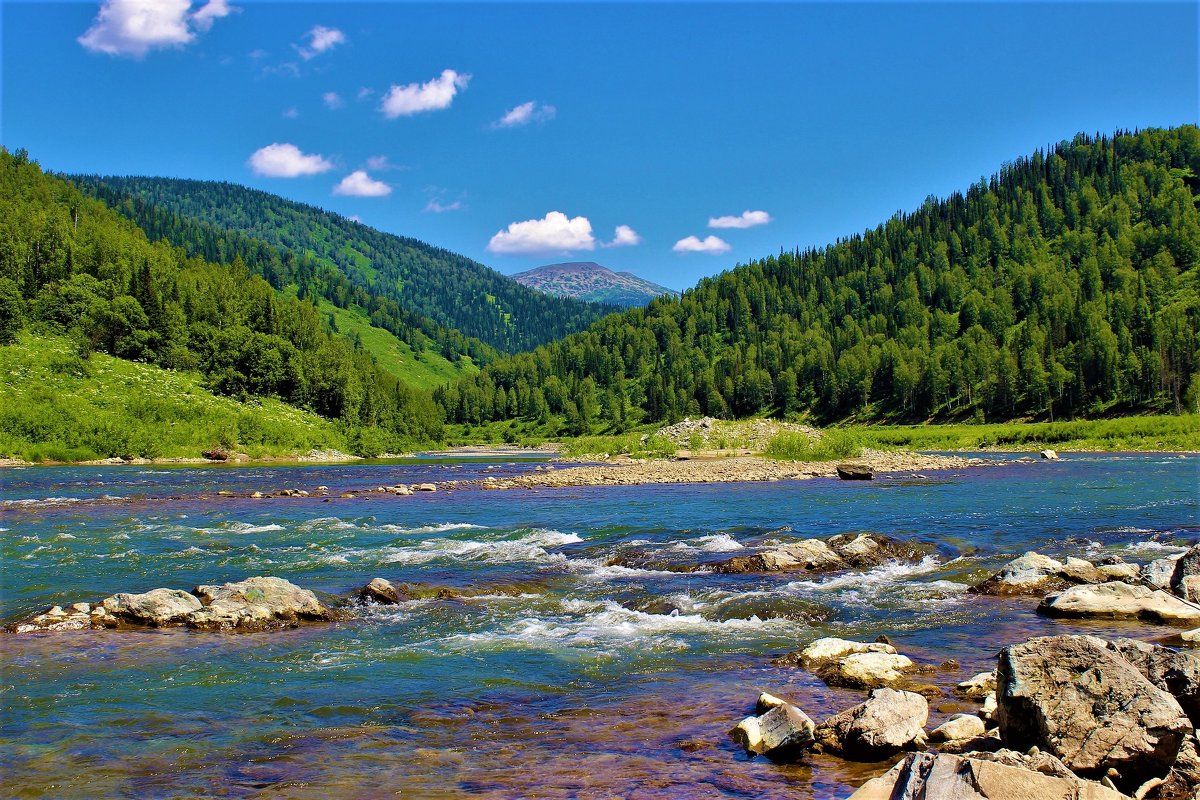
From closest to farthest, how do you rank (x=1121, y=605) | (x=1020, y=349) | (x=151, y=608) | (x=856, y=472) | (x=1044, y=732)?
(x=1044, y=732) < (x=1121, y=605) < (x=151, y=608) < (x=856, y=472) < (x=1020, y=349)

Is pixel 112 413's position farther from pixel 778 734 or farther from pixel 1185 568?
pixel 1185 568

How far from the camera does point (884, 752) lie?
863 cm

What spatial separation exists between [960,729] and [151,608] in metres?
16.0

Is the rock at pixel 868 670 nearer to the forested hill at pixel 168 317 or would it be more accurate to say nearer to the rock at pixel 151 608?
the rock at pixel 151 608

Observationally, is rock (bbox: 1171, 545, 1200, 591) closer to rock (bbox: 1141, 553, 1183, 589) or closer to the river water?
rock (bbox: 1141, 553, 1183, 589)

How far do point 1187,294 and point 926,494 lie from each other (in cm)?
14362

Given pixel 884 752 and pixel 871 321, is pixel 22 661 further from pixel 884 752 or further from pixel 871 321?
pixel 871 321

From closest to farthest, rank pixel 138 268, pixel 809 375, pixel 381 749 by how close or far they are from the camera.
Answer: pixel 381 749 < pixel 138 268 < pixel 809 375

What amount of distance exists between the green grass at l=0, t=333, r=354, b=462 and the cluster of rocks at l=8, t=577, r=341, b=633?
61.6 metres

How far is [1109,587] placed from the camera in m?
15.8

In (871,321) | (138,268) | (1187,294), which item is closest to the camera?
(138,268)

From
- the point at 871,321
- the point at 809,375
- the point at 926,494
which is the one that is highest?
the point at 871,321

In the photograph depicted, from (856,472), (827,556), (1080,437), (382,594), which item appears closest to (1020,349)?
(1080,437)

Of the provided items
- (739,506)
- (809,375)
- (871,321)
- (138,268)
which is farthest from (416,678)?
(871,321)
